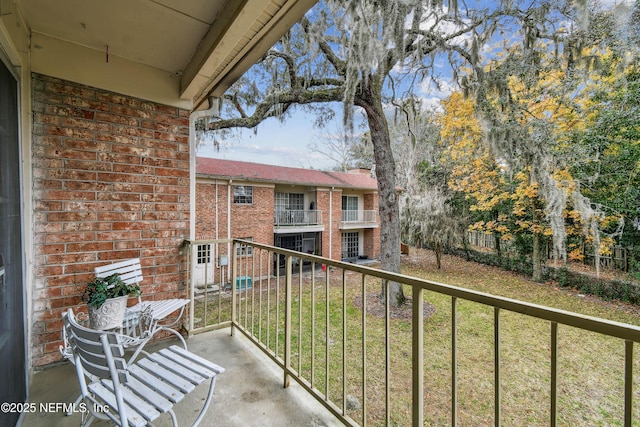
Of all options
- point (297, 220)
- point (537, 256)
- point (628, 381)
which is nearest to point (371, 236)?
point (297, 220)

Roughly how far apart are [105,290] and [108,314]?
0.17 meters

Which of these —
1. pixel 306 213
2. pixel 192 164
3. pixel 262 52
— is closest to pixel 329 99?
pixel 192 164

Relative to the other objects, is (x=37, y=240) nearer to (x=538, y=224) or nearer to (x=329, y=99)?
(x=329, y=99)

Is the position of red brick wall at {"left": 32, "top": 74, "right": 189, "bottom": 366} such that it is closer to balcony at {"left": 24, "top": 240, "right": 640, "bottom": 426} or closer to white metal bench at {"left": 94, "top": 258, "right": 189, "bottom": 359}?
white metal bench at {"left": 94, "top": 258, "right": 189, "bottom": 359}

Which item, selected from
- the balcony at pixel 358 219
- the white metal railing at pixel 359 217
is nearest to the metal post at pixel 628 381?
the balcony at pixel 358 219

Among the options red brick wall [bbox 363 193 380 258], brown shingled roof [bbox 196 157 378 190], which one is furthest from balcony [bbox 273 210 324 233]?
red brick wall [bbox 363 193 380 258]

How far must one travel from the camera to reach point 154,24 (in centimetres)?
176

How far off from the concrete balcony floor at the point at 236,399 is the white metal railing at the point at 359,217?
36.7 ft

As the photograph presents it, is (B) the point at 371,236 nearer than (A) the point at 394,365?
No

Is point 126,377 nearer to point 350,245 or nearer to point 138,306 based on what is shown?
point 138,306

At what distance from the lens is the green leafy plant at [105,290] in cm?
182

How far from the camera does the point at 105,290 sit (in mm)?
1868

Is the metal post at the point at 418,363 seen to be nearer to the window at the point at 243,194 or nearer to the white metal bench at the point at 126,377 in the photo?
the white metal bench at the point at 126,377

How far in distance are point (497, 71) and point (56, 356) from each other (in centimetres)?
819
